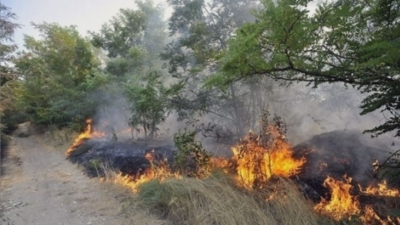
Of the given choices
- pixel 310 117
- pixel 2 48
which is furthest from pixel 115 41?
pixel 310 117

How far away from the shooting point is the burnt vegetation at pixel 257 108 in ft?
7.73

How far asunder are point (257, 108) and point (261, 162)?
3.69m

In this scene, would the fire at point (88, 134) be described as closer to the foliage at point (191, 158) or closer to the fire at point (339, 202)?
the foliage at point (191, 158)

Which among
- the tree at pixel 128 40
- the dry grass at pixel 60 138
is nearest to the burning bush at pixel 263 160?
the tree at pixel 128 40

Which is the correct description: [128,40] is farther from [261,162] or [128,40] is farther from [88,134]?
[261,162]

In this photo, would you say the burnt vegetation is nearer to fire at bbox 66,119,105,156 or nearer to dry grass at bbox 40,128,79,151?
fire at bbox 66,119,105,156

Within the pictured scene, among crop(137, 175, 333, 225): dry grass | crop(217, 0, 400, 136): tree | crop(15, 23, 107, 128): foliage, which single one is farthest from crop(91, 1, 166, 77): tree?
crop(217, 0, 400, 136): tree

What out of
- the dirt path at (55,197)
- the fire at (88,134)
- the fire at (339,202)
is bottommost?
the fire at (339,202)

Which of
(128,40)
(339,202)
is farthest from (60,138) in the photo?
(339,202)

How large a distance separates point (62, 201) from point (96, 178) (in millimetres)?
1699

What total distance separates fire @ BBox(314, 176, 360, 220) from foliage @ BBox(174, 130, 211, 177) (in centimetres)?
249

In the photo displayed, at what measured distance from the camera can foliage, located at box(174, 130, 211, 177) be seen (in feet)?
20.6

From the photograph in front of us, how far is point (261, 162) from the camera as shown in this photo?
5.69 meters

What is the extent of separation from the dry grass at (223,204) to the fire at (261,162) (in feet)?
1.36
